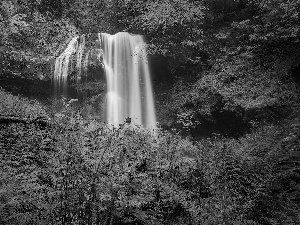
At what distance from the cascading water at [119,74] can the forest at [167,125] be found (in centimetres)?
42

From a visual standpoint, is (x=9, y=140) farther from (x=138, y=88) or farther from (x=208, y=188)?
(x=138, y=88)

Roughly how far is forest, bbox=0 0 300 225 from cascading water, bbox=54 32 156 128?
42 cm

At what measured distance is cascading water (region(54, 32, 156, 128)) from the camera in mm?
12664

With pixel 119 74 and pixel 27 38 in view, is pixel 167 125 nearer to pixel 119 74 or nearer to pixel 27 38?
pixel 119 74

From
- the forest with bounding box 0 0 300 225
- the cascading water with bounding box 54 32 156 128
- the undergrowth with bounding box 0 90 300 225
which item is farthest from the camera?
the cascading water with bounding box 54 32 156 128

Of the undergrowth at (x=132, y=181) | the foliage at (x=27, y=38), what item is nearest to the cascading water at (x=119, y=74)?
the foliage at (x=27, y=38)

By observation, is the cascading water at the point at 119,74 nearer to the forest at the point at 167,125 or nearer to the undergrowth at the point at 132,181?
the forest at the point at 167,125

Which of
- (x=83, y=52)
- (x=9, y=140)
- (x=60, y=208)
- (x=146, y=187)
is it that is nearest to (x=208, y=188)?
(x=146, y=187)

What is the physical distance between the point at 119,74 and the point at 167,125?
3.37m

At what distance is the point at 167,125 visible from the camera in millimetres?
12070

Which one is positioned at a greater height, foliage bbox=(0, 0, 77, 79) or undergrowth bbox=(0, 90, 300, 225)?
foliage bbox=(0, 0, 77, 79)

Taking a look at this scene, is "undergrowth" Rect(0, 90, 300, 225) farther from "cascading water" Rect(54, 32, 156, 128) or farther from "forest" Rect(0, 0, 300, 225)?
"cascading water" Rect(54, 32, 156, 128)

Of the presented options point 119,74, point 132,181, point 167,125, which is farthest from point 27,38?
point 132,181

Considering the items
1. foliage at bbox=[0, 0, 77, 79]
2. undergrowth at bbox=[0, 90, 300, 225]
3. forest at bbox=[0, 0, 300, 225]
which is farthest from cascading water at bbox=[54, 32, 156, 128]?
undergrowth at bbox=[0, 90, 300, 225]
